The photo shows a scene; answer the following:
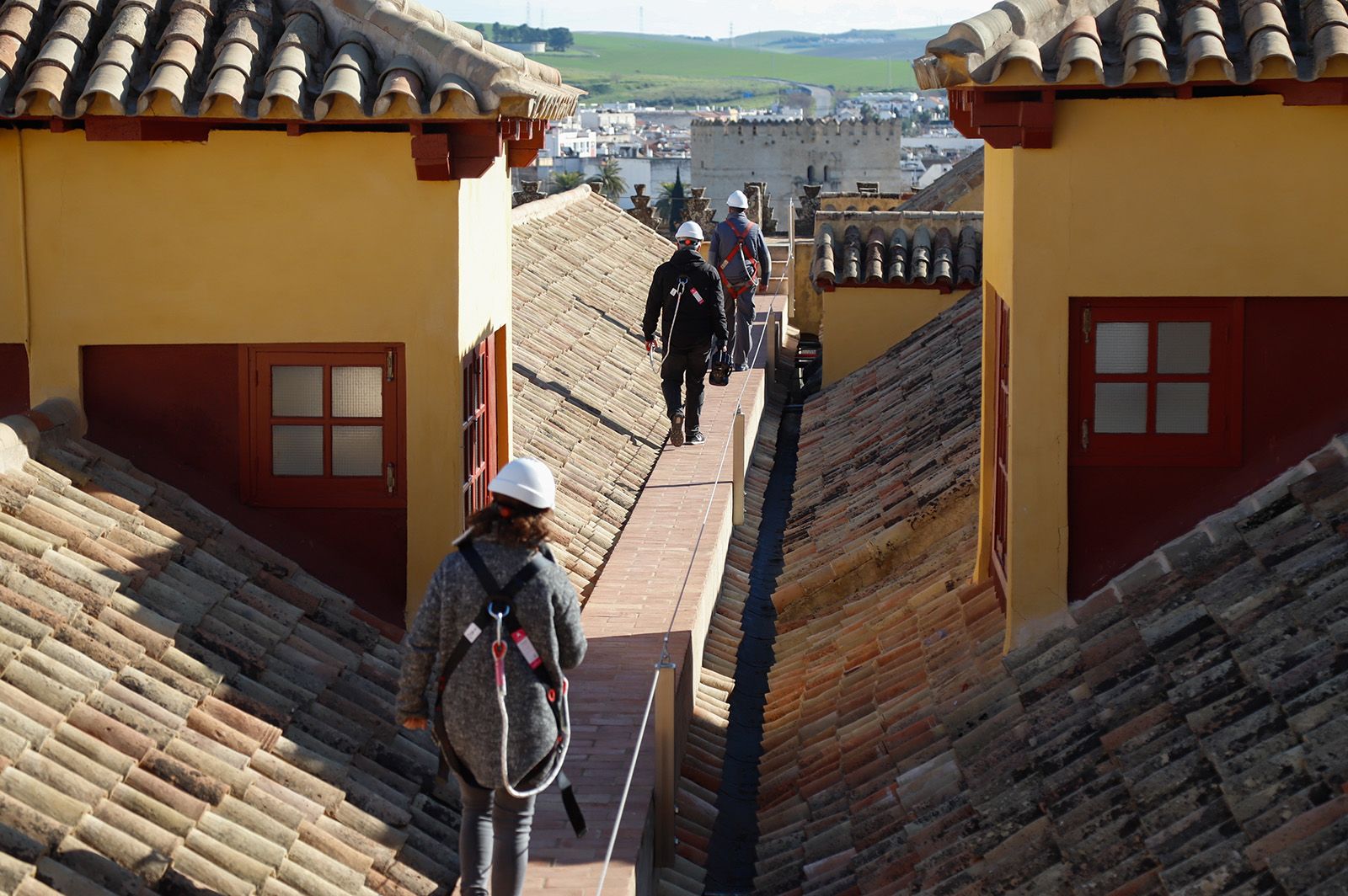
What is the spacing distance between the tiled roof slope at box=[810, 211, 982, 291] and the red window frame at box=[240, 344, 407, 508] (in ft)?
38.8

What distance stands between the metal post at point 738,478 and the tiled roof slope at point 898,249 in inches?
286

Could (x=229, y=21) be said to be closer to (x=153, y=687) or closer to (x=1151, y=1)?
(x=153, y=687)

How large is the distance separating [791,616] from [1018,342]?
4.06 meters

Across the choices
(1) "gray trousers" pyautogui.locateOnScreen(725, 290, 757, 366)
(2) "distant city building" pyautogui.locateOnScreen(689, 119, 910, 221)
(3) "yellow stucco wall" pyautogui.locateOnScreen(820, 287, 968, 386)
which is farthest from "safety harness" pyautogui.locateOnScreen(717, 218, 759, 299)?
(2) "distant city building" pyautogui.locateOnScreen(689, 119, 910, 221)

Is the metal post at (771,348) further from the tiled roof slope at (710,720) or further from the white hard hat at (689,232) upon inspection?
the white hard hat at (689,232)

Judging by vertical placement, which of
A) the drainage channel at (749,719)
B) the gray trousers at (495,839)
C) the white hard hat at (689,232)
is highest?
the white hard hat at (689,232)

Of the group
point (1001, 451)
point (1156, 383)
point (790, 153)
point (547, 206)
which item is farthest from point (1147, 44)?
point (790, 153)

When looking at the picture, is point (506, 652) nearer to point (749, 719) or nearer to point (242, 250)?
point (242, 250)

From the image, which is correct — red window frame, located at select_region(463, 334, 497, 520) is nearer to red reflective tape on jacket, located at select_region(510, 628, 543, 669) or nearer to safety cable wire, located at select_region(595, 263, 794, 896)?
safety cable wire, located at select_region(595, 263, 794, 896)

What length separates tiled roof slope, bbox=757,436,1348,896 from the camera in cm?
621

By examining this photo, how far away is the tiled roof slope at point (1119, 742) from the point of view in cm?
621

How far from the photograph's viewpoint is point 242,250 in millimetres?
9070

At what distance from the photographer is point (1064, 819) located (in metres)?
7.02

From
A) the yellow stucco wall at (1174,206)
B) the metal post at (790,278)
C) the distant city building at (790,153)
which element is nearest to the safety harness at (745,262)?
the yellow stucco wall at (1174,206)
